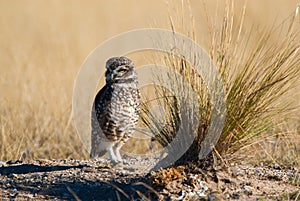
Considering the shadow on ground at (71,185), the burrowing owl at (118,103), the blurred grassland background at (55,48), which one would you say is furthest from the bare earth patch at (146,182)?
the blurred grassland background at (55,48)

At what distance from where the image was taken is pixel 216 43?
5.21 metres

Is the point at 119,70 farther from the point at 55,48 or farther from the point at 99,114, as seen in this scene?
the point at 55,48

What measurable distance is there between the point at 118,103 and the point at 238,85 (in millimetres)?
1438

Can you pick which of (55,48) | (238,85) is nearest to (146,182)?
(238,85)

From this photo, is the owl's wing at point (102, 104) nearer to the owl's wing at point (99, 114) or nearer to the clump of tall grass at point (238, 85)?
the owl's wing at point (99, 114)

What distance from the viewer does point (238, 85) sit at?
497 cm

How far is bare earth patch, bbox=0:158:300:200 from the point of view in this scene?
16.2 ft

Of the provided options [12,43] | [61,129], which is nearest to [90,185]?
[61,129]

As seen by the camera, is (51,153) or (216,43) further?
(51,153)

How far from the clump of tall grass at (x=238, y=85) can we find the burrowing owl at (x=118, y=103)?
30.8 inches

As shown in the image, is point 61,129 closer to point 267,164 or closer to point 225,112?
point 267,164

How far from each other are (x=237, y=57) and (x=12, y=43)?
8672mm

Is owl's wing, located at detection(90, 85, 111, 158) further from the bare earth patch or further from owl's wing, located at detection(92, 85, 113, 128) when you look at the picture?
the bare earth patch

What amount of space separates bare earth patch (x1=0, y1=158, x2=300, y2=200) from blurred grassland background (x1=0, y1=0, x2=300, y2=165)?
670 millimetres
